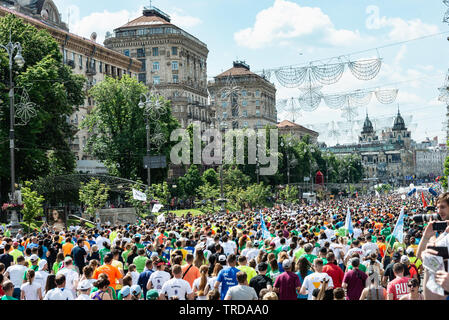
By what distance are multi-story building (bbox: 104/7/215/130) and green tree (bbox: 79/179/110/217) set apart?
52.7 m

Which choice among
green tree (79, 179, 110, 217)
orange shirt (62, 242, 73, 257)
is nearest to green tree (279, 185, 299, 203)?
green tree (79, 179, 110, 217)

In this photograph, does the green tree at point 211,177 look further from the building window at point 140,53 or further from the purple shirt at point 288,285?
the purple shirt at point 288,285

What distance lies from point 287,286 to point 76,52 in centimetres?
6294

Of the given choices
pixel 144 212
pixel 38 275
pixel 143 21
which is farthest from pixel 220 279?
pixel 143 21

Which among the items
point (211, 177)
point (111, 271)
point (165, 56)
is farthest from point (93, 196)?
point (165, 56)

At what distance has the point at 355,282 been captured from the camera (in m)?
10.6

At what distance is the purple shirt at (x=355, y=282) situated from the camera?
34.7ft

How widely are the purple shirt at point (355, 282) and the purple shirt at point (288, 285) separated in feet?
3.09

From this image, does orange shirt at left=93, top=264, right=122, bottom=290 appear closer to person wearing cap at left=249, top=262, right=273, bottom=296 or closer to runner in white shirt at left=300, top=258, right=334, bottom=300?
person wearing cap at left=249, top=262, right=273, bottom=296

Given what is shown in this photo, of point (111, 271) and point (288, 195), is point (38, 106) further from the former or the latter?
point (288, 195)

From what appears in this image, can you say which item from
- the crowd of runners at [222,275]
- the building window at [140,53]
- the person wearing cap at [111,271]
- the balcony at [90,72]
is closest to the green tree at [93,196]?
the crowd of runners at [222,275]

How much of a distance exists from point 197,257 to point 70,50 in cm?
5999

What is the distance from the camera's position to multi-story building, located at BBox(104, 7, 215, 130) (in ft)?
313
